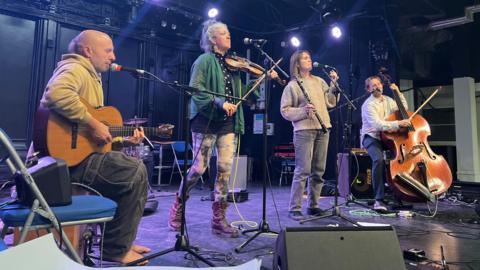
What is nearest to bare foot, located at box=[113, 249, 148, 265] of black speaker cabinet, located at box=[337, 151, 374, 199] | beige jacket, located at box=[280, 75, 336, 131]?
beige jacket, located at box=[280, 75, 336, 131]

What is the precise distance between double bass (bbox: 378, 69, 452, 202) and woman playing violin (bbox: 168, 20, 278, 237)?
2.00m

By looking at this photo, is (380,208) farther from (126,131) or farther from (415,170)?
(126,131)

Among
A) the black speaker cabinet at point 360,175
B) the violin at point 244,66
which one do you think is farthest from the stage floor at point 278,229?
the violin at point 244,66

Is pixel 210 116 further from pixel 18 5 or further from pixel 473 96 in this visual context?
pixel 473 96

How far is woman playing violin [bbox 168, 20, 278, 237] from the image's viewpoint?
2.72m

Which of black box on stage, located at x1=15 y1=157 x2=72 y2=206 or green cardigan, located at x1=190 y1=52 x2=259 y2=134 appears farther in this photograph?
green cardigan, located at x1=190 y1=52 x2=259 y2=134

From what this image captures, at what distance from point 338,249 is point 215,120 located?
1.75m

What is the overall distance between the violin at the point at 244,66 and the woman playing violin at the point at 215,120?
4 cm

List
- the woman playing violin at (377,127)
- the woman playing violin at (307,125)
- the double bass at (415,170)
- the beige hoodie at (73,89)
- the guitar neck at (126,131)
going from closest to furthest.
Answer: the beige hoodie at (73,89) < the guitar neck at (126,131) < the woman playing violin at (307,125) < the double bass at (415,170) < the woman playing violin at (377,127)

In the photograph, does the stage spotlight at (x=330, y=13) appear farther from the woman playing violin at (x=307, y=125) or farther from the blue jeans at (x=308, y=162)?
the blue jeans at (x=308, y=162)

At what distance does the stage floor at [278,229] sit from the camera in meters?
2.24

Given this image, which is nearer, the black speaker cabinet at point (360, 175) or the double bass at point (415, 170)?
the double bass at point (415, 170)

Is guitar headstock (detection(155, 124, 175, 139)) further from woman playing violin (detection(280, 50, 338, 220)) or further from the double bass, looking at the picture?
the double bass

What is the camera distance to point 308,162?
3.44 metres
